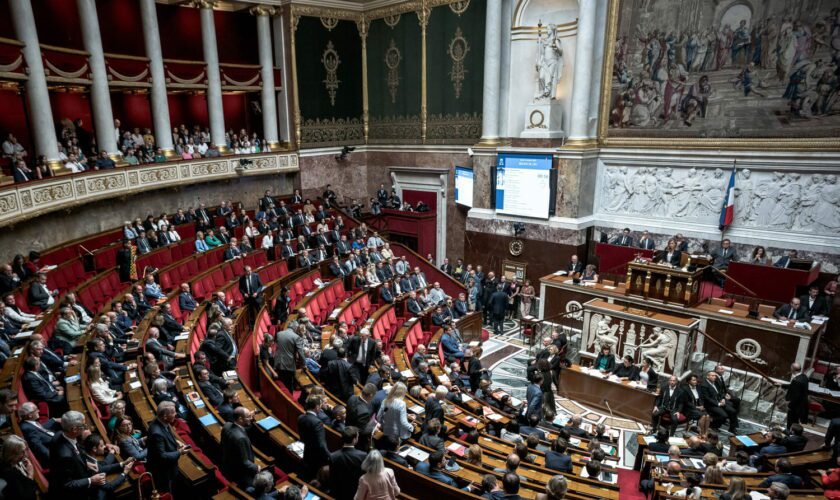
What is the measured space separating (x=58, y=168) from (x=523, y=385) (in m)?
11.8

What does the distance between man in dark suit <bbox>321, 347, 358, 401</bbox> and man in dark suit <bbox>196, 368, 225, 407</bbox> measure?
153 cm

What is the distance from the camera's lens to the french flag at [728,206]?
13099 mm

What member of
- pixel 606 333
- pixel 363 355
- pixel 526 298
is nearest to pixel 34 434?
A: pixel 363 355

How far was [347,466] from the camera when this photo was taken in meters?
4.67

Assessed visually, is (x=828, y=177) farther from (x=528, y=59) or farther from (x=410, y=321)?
(x=410, y=321)

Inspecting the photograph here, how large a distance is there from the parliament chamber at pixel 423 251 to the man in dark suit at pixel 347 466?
1.1 inches

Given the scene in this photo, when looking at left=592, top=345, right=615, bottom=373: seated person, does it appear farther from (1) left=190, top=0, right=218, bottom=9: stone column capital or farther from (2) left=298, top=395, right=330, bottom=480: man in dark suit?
(1) left=190, top=0, right=218, bottom=9: stone column capital

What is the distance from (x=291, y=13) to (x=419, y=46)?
468 cm

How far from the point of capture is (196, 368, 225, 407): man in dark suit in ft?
22.3

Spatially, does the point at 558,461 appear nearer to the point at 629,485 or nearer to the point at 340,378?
the point at 629,485

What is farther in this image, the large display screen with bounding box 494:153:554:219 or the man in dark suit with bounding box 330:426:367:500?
the large display screen with bounding box 494:153:554:219

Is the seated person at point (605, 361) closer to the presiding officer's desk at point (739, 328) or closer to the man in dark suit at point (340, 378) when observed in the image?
the presiding officer's desk at point (739, 328)

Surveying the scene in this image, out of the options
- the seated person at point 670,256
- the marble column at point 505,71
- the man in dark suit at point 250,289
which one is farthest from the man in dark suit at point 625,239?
the man in dark suit at point 250,289

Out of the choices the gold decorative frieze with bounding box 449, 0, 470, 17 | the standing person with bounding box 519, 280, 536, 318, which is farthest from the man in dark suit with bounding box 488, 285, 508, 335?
the gold decorative frieze with bounding box 449, 0, 470, 17
